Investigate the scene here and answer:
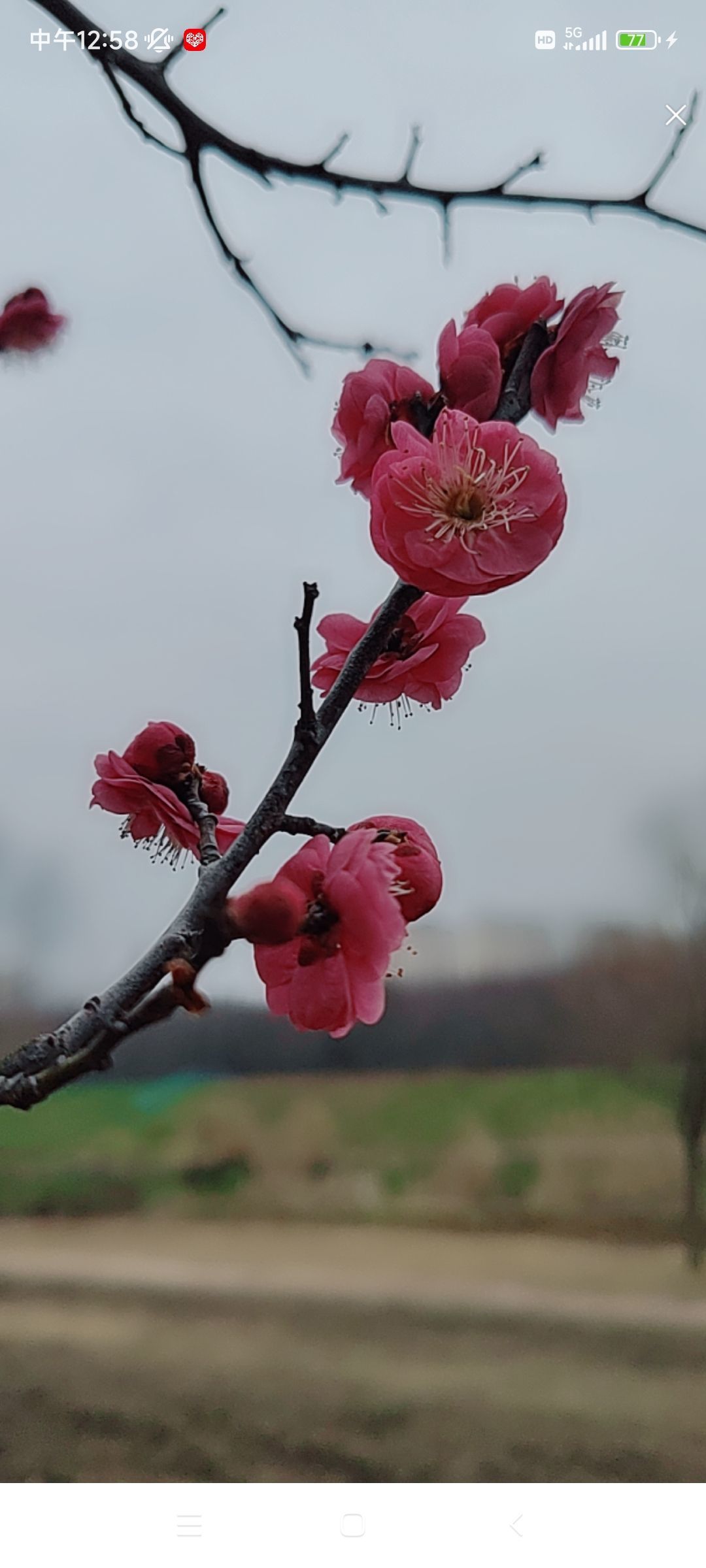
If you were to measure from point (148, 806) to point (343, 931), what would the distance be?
14 cm

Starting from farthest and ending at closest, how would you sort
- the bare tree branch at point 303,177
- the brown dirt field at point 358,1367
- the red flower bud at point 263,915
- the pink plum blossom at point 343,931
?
the brown dirt field at point 358,1367 → the bare tree branch at point 303,177 → the pink plum blossom at point 343,931 → the red flower bud at point 263,915

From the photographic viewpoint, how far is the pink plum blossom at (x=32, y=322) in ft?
3.05

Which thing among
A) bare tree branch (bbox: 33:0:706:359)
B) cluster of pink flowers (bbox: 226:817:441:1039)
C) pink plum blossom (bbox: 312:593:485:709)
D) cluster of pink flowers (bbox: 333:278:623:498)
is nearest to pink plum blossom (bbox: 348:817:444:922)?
cluster of pink flowers (bbox: 226:817:441:1039)

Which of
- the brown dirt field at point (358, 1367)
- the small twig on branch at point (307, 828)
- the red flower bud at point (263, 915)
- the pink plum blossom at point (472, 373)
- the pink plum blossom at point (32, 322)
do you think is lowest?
the brown dirt field at point (358, 1367)

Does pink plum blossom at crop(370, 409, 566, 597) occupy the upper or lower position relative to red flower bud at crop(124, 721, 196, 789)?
upper

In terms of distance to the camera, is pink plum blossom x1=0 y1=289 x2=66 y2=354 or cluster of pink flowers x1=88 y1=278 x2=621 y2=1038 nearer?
cluster of pink flowers x1=88 y1=278 x2=621 y2=1038

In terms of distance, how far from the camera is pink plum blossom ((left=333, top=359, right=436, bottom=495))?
71 centimetres

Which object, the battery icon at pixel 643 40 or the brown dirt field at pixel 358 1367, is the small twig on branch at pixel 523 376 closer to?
the battery icon at pixel 643 40

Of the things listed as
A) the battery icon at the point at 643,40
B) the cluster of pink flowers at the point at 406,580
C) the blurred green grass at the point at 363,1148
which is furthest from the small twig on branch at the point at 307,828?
the battery icon at the point at 643,40

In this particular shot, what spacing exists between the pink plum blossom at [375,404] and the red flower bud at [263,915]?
0.38m

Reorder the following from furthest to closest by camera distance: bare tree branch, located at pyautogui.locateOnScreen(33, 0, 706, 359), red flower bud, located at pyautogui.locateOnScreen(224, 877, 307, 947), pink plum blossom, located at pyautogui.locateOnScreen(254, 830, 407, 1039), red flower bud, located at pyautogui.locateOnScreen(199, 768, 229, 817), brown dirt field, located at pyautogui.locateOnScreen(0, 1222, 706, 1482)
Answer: brown dirt field, located at pyautogui.locateOnScreen(0, 1222, 706, 1482) < bare tree branch, located at pyautogui.locateOnScreen(33, 0, 706, 359) < red flower bud, located at pyautogui.locateOnScreen(199, 768, 229, 817) < pink plum blossom, located at pyautogui.locateOnScreen(254, 830, 407, 1039) < red flower bud, located at pyautogui.locateOnScreen(224, 877, 307, 947)

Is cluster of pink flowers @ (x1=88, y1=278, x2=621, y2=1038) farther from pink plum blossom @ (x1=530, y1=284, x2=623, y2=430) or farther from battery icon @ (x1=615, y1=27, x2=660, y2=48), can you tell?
battery icon @ (x1=615, y1=27, x2=660, y2=48)

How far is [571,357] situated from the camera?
690 millimetres

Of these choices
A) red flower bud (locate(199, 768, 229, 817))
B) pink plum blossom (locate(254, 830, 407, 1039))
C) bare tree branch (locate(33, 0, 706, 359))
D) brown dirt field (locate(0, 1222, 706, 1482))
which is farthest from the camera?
brown dirt field (locate(0, 1222, 706, 1482))
